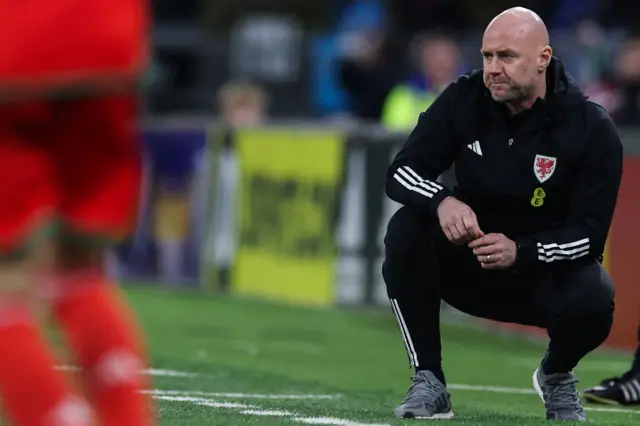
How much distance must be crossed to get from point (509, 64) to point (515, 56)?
0.04 m

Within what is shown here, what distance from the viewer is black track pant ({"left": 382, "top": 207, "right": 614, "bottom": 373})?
5.84m

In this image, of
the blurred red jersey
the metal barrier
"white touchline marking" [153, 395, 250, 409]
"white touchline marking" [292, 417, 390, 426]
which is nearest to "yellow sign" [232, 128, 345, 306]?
the metal barrier

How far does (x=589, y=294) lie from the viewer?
5809mm

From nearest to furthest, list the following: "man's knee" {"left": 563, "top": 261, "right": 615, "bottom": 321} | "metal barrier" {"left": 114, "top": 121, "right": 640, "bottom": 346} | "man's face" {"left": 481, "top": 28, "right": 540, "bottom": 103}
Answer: "man's knee" {"left": 563, "top": 261, "right": 615, "bottom": 321} → "man's face" {"left": 481, "top": 28, "right": 540, "bottom": 103} → "metal barrier" {"left": 114, "top": 121, "right": 640, "bottom": 346}

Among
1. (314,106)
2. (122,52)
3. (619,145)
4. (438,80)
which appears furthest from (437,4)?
(122,52)

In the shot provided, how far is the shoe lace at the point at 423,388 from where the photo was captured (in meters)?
5.93

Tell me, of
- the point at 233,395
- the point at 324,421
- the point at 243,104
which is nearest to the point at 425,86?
the point at 243,104

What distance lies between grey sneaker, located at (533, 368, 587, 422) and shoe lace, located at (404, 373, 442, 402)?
404 mm

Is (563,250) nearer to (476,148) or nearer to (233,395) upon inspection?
(476,148)

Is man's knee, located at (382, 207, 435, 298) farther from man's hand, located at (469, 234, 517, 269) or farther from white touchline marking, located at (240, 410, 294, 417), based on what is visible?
white touchline marking, located at (240, 410, 294, 417)

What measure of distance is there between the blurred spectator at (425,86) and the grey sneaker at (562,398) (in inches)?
276

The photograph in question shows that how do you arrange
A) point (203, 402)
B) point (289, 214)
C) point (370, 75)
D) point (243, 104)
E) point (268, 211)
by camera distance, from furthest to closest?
1. point (370, 75)
2. point (243, 104)
3. point (268, 211)
4. point (289, 214)
5. point (203, 402)

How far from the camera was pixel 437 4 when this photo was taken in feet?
58.3

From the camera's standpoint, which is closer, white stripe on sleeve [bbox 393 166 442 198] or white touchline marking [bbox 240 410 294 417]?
white touchline marking [bbox 240 410 294 417]
